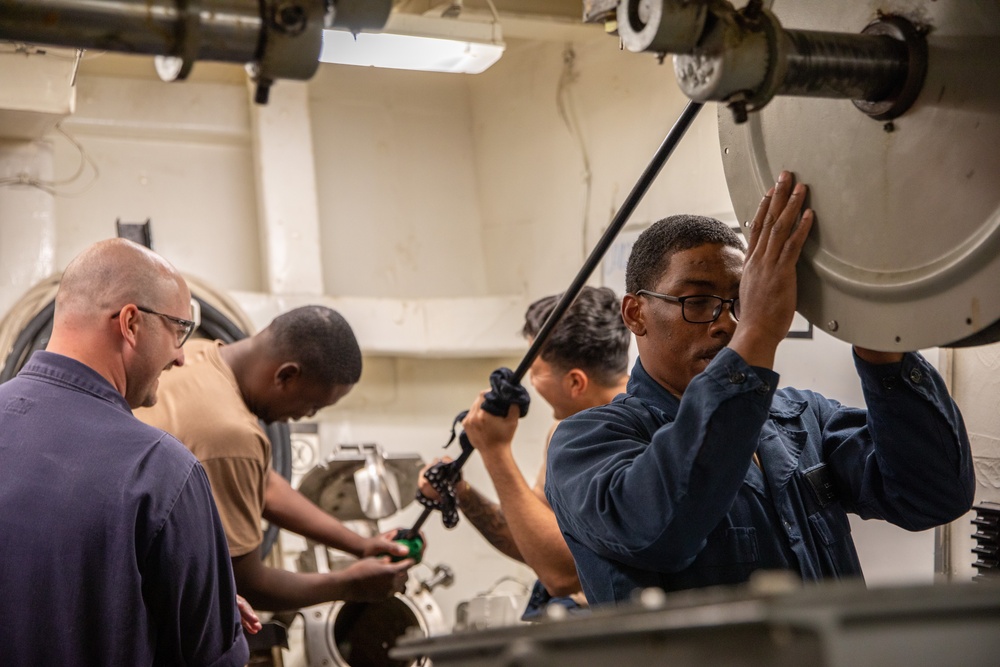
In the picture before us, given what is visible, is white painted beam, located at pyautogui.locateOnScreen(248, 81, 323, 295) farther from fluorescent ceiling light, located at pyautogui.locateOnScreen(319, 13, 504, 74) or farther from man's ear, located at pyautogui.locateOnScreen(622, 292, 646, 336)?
man's ear, located at pyautogui.locateOnScreen(622, 292, 646, 336)

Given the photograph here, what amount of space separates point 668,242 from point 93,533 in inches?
36.5

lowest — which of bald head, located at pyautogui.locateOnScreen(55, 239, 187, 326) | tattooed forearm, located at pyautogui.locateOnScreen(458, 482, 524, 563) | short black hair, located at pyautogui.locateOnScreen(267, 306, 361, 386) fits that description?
tattooed forearm, located at pyautogui.locateOnScreen(458, 482, 524, 563)

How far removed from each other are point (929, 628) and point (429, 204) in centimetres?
367

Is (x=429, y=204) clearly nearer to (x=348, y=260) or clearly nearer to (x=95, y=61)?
(x=348, y=260)

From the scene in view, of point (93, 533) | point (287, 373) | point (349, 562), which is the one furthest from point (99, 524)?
point (349, 562)

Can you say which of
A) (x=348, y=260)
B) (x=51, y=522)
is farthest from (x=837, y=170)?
(x=348, y=260)

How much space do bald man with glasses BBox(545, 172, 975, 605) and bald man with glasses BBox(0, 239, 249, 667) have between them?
23.3 inches

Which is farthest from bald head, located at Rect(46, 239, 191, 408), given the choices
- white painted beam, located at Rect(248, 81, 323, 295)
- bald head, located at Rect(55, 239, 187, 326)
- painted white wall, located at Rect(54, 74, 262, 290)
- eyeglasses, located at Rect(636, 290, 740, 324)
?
painted white wall, located at Rect(54, 74, 262, 290)

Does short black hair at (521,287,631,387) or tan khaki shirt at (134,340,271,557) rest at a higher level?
short black hair at (521,287,631,387)

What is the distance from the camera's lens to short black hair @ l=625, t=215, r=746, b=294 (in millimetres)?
1406

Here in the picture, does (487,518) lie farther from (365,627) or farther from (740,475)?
(740,475)

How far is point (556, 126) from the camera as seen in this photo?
12.1ft

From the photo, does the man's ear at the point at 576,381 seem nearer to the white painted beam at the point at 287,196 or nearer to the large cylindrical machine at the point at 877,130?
the large cylindrical machine at the point at 877,130

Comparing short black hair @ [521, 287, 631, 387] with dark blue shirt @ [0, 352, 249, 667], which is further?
short black hair @ [521, 287, 631, 387]
